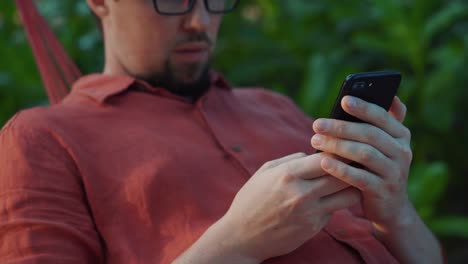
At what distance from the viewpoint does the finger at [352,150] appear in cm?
132

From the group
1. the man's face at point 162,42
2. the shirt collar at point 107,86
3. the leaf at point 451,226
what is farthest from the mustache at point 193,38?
the leaf at point 451,226

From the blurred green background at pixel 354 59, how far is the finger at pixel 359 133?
1.44 m

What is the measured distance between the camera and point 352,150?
1.32 metres

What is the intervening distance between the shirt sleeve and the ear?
40cm

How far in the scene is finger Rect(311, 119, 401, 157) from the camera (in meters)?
1.31

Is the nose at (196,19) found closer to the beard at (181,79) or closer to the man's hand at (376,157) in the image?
the beard at (181,79)

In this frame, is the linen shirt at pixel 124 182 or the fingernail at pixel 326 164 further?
the linen shirt at pixel 124 182

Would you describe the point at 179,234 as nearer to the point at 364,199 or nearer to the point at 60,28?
the point at 364,199

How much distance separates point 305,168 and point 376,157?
0.13 metres

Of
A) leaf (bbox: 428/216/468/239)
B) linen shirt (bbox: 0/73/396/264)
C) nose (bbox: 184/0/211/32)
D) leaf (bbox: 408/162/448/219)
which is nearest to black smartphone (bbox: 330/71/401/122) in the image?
linen shirt (bbox: 0/73/396/264)

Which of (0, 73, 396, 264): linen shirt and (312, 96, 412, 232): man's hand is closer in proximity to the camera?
(312, 96, 412, 232): man's hand

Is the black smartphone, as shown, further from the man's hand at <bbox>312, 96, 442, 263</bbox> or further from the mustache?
the mustache

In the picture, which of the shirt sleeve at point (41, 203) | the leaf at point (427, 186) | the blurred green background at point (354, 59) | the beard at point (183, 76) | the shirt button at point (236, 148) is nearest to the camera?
the shirt sleeve at point (41, 203)

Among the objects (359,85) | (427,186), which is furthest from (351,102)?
(427,186)
